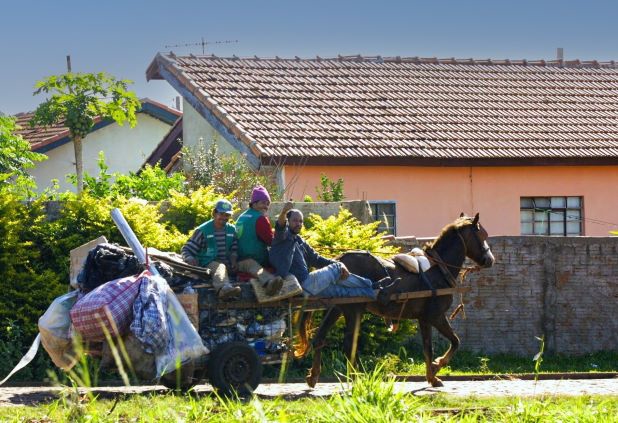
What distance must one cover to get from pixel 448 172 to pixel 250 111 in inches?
186

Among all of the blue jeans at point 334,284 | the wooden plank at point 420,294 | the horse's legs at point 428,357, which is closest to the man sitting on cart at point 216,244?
the blue jeans at point 334,284

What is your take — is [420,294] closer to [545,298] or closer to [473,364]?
[473,364]

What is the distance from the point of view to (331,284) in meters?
15.0

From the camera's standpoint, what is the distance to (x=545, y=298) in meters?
21.0

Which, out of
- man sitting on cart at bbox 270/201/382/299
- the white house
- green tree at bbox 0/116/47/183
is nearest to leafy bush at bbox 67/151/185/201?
green tree at bbox 0/116/47/183

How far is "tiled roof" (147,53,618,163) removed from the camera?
94.1ft

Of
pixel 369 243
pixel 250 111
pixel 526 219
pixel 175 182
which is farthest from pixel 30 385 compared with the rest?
pixel 526 219

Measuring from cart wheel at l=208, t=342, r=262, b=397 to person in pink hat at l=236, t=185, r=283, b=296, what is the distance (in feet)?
3.08

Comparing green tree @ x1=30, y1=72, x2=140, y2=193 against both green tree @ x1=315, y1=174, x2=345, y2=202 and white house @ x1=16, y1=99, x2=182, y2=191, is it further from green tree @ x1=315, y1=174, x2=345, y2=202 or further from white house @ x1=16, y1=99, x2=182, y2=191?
white house @ x1=16, y1=99, x2=182, y2=191

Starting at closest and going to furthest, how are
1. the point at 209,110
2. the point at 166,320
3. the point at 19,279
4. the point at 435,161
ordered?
the point at 166,320 → the point at 19,279 → the point at 435,161 → the point at 209,110

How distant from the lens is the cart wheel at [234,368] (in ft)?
44.4

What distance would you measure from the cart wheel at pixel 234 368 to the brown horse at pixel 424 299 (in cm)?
118

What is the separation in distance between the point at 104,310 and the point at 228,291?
146 cm

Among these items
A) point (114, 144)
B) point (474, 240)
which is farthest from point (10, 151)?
point (114, 144)
